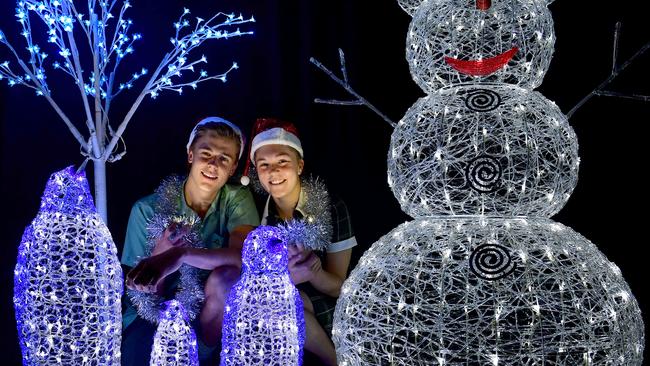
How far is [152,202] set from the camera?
2492mm

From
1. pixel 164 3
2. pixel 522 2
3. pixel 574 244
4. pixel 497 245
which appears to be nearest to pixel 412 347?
pixel 497 245

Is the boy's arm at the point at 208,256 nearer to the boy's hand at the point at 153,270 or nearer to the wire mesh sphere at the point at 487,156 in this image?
the boy's hand at the point at 153,270

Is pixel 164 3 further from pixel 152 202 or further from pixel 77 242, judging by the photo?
pixel 77 242

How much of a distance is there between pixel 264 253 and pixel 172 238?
0.60 metres

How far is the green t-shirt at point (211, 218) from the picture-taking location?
2.46m

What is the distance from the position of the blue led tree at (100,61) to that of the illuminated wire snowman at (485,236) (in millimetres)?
1021

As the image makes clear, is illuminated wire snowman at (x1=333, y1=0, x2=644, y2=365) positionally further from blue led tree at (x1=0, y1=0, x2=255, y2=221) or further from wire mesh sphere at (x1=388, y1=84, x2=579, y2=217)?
blue led tree at (x1=0, y1=0, x2=255, y2=221)

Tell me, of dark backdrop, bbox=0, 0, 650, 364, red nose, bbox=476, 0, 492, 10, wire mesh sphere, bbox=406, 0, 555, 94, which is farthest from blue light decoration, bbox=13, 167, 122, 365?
red nose, bbox=476, 0, 492, 10

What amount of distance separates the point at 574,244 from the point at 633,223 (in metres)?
0.94

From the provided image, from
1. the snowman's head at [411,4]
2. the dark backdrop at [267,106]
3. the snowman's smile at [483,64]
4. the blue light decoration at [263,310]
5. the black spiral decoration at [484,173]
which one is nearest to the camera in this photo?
the black spiral decoration at [484,173]

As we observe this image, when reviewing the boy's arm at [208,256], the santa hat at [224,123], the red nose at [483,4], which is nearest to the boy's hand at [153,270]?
the boy's arm at [208,256]

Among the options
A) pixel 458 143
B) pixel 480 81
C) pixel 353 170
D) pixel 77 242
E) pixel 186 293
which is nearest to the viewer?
pixel 458 143

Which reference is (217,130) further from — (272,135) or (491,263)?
(491,263)

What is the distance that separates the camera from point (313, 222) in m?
2.40
